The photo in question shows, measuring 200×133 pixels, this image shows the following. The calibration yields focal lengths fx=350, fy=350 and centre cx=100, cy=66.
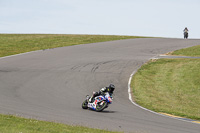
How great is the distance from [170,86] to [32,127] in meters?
16.5

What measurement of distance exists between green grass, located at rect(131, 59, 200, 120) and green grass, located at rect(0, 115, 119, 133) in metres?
7.44

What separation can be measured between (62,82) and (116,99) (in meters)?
5.05

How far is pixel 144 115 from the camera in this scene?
16.1 metres

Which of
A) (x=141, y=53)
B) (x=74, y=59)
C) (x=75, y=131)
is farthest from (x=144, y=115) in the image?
(x=141, y=53)

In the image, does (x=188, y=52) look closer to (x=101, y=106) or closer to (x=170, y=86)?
(x=170, y=86)

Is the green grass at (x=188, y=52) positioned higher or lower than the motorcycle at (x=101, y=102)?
higher

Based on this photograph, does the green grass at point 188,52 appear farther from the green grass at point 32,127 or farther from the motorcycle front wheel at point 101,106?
the green grass at point 32,127

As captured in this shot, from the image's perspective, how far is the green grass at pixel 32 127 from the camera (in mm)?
10168

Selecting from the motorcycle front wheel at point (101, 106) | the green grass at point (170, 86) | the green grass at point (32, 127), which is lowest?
the green grass at point (170, 86)

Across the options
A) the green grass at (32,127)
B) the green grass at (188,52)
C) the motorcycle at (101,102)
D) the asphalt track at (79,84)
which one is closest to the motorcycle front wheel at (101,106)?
the motorcycle at (101,102)

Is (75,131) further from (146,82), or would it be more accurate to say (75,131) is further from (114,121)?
(146,82)

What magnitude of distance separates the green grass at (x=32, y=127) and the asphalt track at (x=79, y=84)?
1.17 metres

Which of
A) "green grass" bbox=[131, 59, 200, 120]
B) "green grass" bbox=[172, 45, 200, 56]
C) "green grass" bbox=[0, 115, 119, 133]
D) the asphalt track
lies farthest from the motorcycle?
"green grass" bbox=[172, 45, 200, 56]

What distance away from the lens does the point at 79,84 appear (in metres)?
24.4
